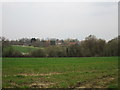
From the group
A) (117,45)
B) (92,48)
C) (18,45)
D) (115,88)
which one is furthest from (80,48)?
(115,88)

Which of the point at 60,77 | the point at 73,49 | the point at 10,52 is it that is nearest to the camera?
the point at 60,77

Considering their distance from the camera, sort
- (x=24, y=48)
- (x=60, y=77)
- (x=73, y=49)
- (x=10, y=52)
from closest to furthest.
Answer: (x=60, y=77), (x=10, y=52), (x=24, y=48), (x=73, y=49)

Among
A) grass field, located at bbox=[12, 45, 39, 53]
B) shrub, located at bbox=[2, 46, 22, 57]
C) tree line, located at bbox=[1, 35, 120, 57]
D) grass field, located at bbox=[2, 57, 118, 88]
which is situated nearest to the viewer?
grass field, located at bbox=[2, 57, 118, 88]

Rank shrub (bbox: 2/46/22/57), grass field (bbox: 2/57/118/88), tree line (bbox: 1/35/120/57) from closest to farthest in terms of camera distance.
Result: grass field (bbox: 2/57/118/88), shrub (bbox: 2/46/22/57), tree line (bbox: 1/35/120/57)

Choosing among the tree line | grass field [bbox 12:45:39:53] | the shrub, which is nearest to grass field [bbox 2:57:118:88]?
the shrub

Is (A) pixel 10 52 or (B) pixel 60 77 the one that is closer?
(B) pixel 60 77

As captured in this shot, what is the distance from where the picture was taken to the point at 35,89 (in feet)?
30.8

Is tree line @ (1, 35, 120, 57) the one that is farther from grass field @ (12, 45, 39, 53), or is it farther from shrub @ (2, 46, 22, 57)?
grass field @ (12, 45, 39, 53)

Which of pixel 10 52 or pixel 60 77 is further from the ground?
pixel 10 52

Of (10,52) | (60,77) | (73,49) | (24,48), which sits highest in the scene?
(24,48)

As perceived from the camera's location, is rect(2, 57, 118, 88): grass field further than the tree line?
No

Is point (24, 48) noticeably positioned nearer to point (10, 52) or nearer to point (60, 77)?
point (10, 52)

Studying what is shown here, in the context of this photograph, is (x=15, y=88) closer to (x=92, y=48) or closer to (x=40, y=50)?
(x=40, y=50)

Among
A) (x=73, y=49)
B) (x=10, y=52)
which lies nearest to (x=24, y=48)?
(x=10, y=52)
